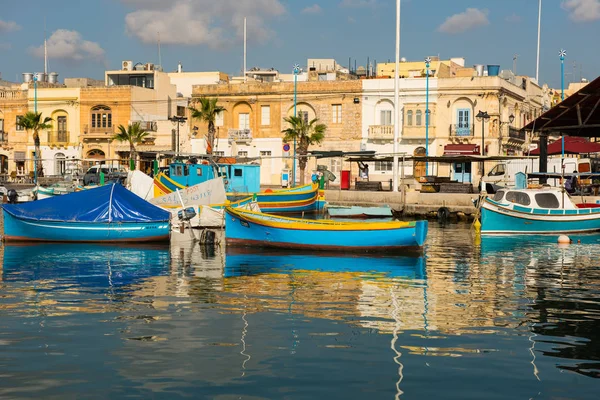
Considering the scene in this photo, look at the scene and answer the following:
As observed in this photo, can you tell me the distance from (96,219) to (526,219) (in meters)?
16.7

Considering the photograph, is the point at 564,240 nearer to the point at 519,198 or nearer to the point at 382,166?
the point at 519,198

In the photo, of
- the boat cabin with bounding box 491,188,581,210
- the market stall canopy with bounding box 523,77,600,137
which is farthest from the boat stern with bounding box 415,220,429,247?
the market stall canopy with bounding box 523,77,600,137

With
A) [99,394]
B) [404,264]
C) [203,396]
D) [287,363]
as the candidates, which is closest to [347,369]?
[287,363]

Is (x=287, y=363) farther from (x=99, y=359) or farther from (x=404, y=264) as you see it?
(x=404, y=264)

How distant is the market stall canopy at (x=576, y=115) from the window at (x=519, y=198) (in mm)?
3330

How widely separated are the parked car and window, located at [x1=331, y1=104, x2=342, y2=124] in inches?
649

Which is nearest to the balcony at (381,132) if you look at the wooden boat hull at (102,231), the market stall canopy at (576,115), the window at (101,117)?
the window at (101,117)

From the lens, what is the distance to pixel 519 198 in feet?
109

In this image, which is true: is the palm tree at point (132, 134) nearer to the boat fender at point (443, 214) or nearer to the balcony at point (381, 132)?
the balcony at point (381, 132)

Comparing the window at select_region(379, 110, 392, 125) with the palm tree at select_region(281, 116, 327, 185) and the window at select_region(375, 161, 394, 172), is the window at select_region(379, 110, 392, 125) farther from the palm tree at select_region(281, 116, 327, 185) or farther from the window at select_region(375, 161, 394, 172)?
the palm tree at select_region(281, 116, 327, 185)

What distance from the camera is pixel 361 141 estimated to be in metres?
62.9

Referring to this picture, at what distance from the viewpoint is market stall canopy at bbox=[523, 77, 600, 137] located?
3073 cm

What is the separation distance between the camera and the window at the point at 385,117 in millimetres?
62812

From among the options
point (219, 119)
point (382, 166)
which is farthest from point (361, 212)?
point (219, 119)
